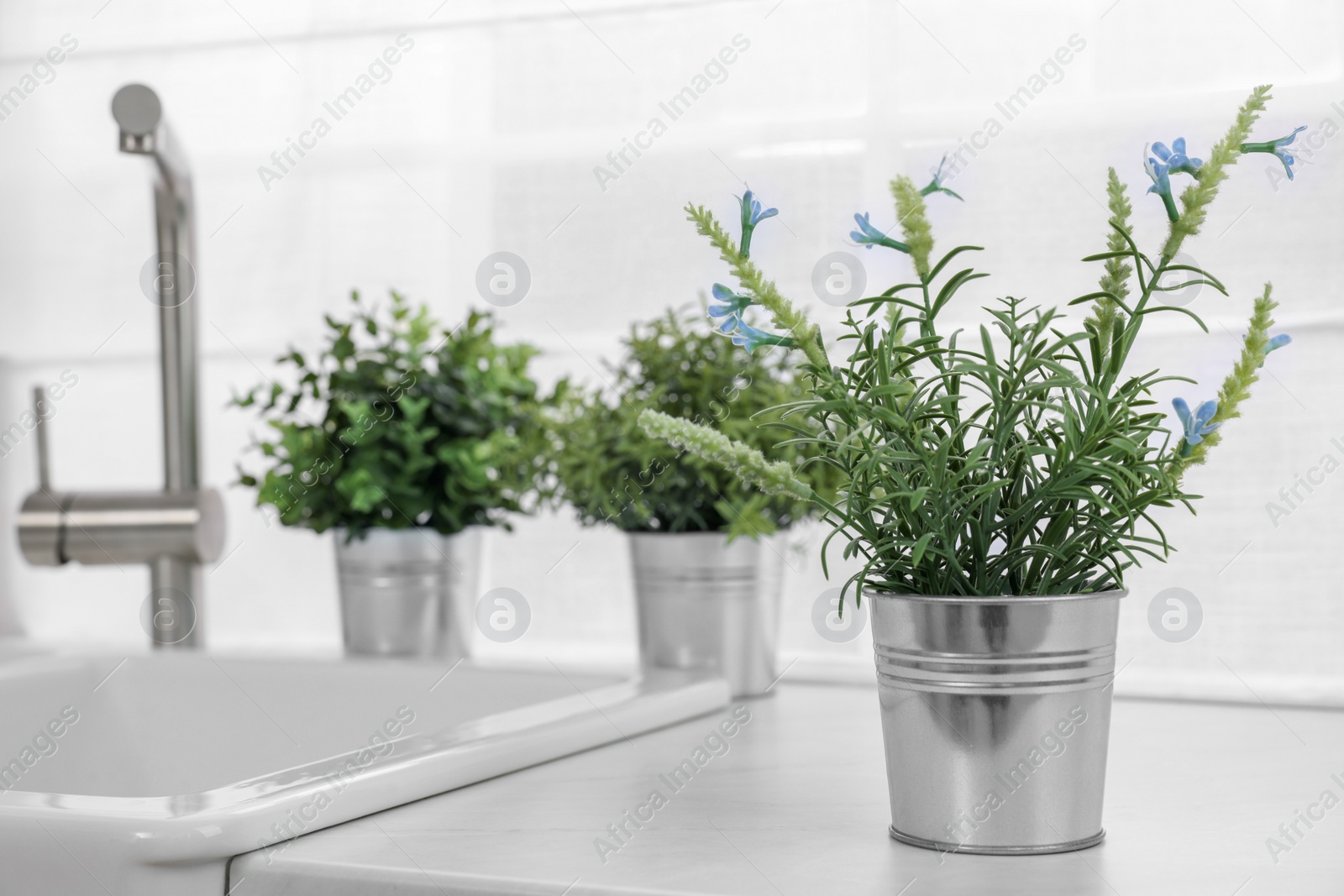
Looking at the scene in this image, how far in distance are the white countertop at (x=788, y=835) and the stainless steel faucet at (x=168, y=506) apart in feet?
1.84

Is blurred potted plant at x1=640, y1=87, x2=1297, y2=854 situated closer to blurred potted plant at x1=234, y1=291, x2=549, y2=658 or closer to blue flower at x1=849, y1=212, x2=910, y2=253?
blue flower at x1=849, y1=212, x2=910, y2=253

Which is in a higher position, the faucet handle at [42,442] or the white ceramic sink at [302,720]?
the faucet handle at [42,442]

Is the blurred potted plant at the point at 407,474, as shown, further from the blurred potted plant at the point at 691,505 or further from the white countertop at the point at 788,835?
the white countertop at the point at 788,835

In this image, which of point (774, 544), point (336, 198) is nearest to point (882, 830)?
point (774, 544)

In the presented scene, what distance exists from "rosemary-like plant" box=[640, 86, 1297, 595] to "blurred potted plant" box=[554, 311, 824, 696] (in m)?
0.44

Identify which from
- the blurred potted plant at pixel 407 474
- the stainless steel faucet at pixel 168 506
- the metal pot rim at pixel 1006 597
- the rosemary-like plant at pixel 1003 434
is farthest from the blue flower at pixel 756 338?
the stainless steel faucet at pixel 168 506

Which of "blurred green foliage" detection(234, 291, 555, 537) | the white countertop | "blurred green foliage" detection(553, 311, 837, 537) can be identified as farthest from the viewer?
"blurred green foliage" detection(234, 291, 555, 537)

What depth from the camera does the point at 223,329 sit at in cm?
162

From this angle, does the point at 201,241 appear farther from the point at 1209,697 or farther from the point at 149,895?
the point at 1209,697

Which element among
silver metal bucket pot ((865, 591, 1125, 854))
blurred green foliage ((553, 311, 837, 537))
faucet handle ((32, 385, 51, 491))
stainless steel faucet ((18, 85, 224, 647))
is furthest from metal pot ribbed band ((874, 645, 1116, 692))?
faucet handle ((32, 385, 51, 491))

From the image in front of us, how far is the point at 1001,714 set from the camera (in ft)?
2.06

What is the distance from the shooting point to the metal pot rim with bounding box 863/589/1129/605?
2.03ft

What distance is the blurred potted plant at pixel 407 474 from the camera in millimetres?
1273

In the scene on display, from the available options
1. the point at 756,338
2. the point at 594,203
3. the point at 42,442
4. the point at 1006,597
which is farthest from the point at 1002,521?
the point at 42,442
